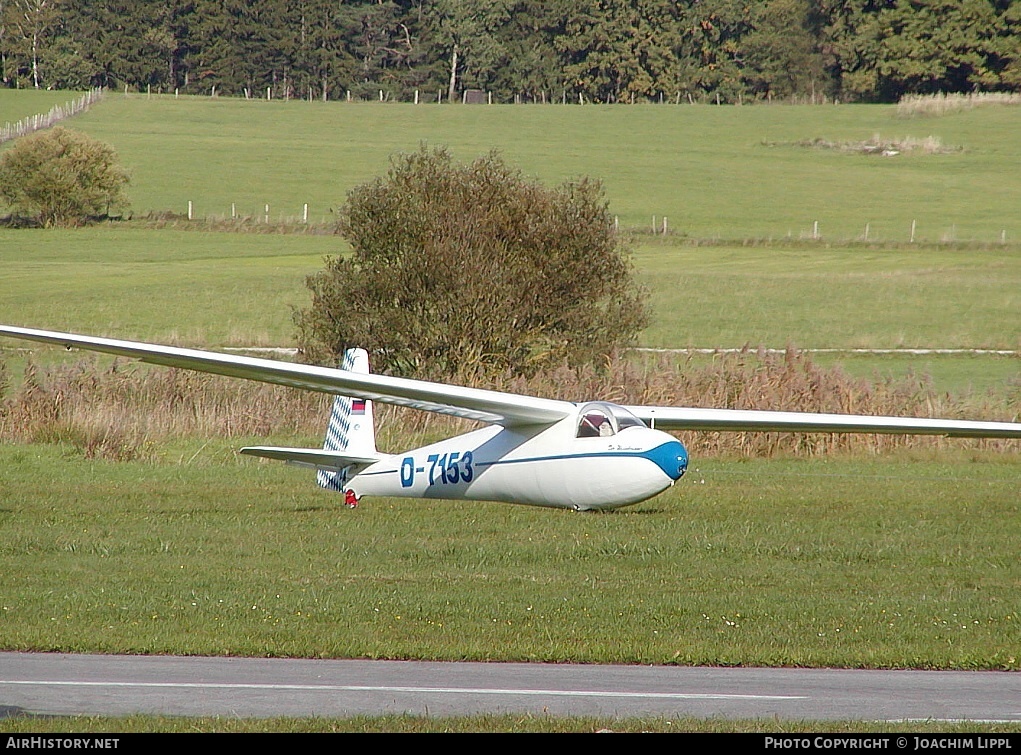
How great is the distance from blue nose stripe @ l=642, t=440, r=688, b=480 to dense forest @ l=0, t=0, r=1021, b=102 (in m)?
115

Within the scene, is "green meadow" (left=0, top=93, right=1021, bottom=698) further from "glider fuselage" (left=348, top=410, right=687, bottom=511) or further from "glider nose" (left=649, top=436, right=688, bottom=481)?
"glider nose" (left=649, top=436, right=688, bottom=481)

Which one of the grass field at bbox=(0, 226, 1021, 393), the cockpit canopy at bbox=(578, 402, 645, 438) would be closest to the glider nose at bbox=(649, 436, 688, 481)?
the cockpit canopy at bbox=(578, 402, 645, 438)

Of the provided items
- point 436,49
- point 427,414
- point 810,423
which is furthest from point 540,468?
point 436,49

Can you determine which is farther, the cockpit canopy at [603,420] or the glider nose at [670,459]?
the cockpit canopy at [603,420]

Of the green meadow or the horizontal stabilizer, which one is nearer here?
the green meadow

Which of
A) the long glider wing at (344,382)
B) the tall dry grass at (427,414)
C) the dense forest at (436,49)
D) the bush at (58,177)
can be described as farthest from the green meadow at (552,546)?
the dense forest at (436,49)

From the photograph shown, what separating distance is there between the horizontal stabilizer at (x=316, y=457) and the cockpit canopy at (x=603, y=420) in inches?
118

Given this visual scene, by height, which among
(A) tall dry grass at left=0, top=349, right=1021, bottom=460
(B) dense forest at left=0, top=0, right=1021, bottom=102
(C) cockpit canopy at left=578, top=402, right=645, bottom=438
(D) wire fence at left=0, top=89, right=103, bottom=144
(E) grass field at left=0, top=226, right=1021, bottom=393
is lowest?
(E) grass field at left=0, top=226, right=1021, bottom=393

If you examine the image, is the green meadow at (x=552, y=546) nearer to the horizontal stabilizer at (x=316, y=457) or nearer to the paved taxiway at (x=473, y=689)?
the paved taxiway at (x=473, y=689)

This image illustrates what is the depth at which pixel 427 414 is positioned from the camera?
26.1 meters

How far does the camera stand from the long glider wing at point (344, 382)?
16.0 meters

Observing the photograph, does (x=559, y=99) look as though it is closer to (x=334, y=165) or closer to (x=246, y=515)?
(x=334, y=165)

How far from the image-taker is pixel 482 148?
10244 cm

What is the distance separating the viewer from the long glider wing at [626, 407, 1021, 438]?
1775 cm
